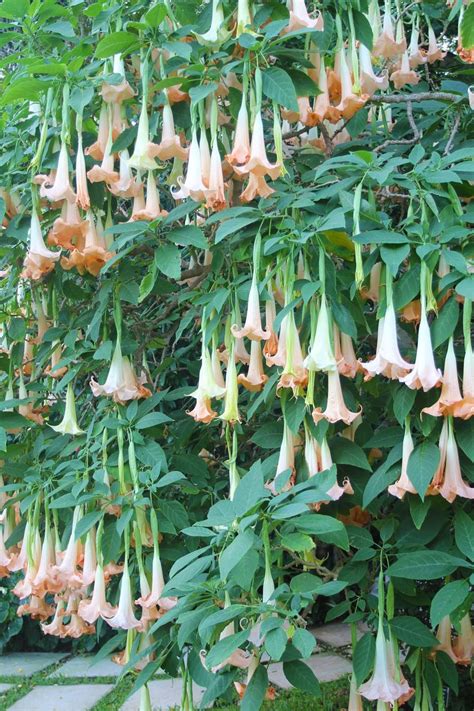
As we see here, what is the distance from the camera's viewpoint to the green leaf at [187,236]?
170 centimetres

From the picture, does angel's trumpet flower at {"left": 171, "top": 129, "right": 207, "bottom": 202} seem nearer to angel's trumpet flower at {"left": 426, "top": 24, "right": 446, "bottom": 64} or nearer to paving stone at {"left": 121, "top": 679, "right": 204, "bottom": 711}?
angel's trumpet flower at {"left": 426, "top": 24, "right": 446, "bottom": 64}

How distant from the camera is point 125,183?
179 cm

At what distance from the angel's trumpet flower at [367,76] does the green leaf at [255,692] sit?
1.32 meters

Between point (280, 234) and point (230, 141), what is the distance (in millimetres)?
590

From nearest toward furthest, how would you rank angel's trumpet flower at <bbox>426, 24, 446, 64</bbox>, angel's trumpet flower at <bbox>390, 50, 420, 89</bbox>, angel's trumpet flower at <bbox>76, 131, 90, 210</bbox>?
angel's trumpet flower at <bbox>76, 131, 90, 210</bbox> < angel's trumpet flower at <bbox>390, 50, 420, 89</bbox> < angel's trumpet flower at <bbox>426, 24, 446, 64</bbox>

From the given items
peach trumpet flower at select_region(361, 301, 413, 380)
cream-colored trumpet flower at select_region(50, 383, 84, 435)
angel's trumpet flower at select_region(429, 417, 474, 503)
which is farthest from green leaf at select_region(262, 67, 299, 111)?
cream-colored trumpet flower at select_region(50, 383, 84, 435)

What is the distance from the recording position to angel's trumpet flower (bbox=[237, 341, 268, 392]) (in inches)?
68.0

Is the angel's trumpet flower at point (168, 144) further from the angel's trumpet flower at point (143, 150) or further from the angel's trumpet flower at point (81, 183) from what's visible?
the angel's trumpet flower at point (81, 183)

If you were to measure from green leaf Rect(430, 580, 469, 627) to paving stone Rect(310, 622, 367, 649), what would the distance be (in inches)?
110

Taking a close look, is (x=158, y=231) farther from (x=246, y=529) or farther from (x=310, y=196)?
(x=246, y=529)

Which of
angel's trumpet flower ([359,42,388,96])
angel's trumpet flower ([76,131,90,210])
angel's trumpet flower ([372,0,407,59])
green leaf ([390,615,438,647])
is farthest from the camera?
angel's trumpet flower ([372,0,407,59])

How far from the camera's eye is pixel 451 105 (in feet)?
6.18

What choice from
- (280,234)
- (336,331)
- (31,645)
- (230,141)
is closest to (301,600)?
(336,331)

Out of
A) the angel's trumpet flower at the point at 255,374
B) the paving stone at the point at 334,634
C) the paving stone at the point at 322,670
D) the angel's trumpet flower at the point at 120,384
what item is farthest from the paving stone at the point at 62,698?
the angel's trumpet flower at the point at 255,374
